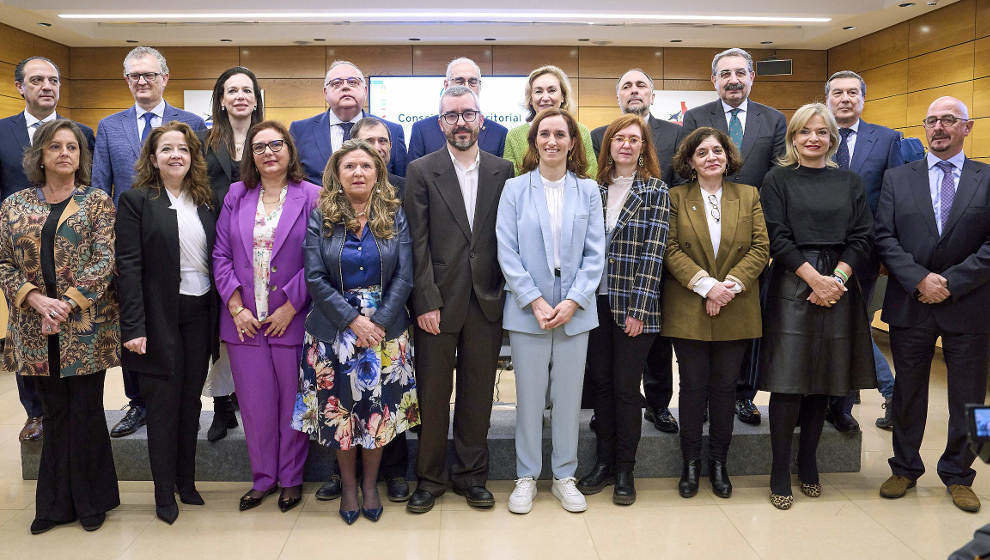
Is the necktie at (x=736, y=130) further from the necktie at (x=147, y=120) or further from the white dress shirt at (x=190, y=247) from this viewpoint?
the necktie at (x=147, y=120)

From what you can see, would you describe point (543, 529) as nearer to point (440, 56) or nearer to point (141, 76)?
point (141, 76)

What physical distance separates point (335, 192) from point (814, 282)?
219 centimetres

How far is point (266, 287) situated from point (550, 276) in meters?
1.26

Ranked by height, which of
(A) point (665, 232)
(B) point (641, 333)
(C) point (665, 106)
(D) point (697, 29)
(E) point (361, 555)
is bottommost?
(E) point (361, 555)

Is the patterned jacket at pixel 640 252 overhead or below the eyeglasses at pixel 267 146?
below

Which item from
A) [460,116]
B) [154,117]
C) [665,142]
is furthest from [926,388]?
[154,117]

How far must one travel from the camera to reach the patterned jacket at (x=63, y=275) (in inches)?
117

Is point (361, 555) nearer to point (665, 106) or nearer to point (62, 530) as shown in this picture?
point (62, 530)

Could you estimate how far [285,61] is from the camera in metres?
9.31

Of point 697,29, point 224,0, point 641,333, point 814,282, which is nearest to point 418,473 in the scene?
point 641,333

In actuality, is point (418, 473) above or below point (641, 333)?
below

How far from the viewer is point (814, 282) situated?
3.29 metres

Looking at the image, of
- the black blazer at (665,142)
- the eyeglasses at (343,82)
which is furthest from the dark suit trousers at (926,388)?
the eyeglasses at (343,82)

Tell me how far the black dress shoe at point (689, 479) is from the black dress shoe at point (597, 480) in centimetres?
34
